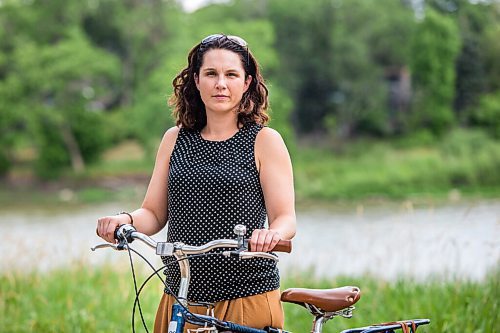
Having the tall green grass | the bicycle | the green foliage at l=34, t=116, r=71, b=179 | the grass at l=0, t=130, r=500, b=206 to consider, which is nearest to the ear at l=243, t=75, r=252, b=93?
the bicycle

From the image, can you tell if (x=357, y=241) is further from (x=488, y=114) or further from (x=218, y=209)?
(x=488, y=114)

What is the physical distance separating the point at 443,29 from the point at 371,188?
45.9 feet

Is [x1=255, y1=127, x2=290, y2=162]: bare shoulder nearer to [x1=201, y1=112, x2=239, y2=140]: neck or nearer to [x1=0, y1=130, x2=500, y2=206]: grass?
[x1=201, y1=112, x2=239, y2=140]: neck

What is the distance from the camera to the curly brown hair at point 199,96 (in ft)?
9.37

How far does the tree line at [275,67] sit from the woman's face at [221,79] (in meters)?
33.4

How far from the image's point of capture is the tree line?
127 feet

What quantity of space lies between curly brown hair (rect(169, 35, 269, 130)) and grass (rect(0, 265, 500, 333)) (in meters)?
2.59

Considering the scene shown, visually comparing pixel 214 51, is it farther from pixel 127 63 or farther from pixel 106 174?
pixel 127 63

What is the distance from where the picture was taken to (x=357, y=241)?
14.0 m

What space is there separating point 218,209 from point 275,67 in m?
38.6

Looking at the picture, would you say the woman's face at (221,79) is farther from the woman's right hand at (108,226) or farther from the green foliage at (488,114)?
the green foliage at (488,114)

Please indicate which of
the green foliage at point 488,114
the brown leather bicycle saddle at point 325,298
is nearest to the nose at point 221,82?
the brown leather bicycle saddle at point 325,298

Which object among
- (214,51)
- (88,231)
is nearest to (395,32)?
(88,231)

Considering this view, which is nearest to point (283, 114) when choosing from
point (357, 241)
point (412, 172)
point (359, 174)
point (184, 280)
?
point (359, 174)
